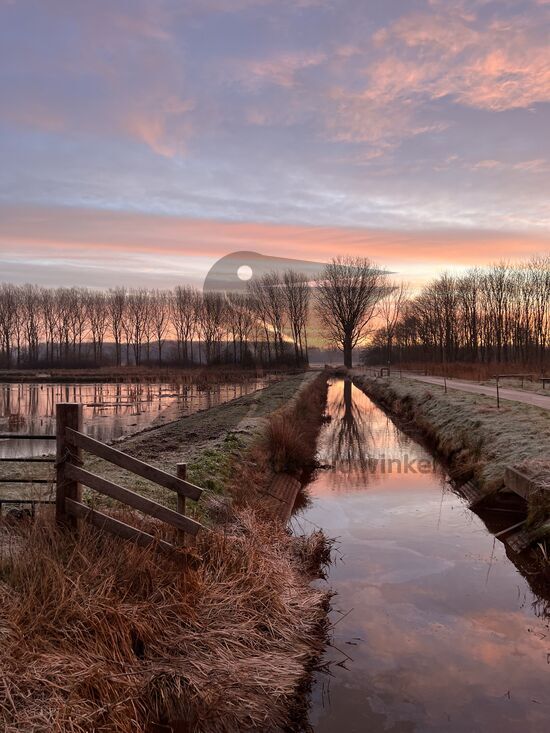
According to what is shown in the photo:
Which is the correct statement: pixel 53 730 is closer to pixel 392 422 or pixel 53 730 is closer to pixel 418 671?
pixel 418 671

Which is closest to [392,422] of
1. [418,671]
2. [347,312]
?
[418,671]

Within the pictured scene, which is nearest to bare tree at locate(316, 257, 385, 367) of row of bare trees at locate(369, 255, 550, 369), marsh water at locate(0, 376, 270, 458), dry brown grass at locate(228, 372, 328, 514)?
row of bare trees at locate(369, 255, 550, 369)

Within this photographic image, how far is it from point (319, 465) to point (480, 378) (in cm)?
Result: 2660

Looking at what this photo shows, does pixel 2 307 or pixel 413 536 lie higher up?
pixel 2 307

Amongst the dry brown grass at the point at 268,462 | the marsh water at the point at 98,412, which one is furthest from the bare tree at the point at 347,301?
the dry brown grass at the point at 268,462

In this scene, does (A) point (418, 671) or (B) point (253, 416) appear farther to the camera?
(B) point (253, 416)

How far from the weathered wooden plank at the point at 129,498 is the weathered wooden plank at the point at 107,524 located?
209 millimetres

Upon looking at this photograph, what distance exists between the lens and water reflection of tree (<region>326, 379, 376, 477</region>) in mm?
16906

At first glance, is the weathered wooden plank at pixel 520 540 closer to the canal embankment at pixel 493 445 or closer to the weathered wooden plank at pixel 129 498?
the canal embankment at pixel 493 445

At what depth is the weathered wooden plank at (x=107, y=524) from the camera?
18.9ft

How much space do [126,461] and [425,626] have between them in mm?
3901

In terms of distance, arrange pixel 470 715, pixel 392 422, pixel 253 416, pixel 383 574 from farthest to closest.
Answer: pixel 392 422 → pixel 253 416 → pixel 383 574 → pixel 470 715

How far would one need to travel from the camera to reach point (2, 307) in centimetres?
10369

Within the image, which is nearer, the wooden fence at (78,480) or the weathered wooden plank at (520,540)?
the wooden fence at (78,480)
